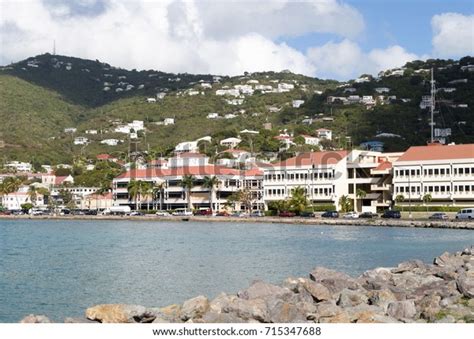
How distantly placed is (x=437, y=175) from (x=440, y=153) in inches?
115

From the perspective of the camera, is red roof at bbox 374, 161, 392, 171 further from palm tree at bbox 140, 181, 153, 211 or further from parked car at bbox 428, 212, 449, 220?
palm tree at bbox 140, 181, 153, 211

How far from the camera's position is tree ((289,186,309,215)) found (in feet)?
283

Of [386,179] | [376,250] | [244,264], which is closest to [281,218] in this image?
[386,179]

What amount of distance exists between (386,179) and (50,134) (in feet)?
367

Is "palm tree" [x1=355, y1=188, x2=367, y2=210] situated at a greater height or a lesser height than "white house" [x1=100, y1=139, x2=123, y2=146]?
lesser

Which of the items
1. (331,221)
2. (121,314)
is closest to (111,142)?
(331,221)

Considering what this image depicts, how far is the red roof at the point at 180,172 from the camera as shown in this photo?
346 ft

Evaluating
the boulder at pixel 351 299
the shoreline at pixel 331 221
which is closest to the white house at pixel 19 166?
the shoreline at pixel 331 221

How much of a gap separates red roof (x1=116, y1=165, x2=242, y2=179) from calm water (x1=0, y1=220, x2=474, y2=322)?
136 ft

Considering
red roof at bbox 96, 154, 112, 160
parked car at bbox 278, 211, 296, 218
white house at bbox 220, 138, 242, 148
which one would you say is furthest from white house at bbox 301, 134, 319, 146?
parked car at bbox 278, 211, 296, 218

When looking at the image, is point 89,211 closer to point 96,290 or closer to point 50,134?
point 50,134

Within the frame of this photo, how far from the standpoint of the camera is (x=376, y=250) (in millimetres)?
44469

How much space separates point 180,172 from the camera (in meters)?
107

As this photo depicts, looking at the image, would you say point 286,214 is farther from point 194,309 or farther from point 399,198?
point 194,309
